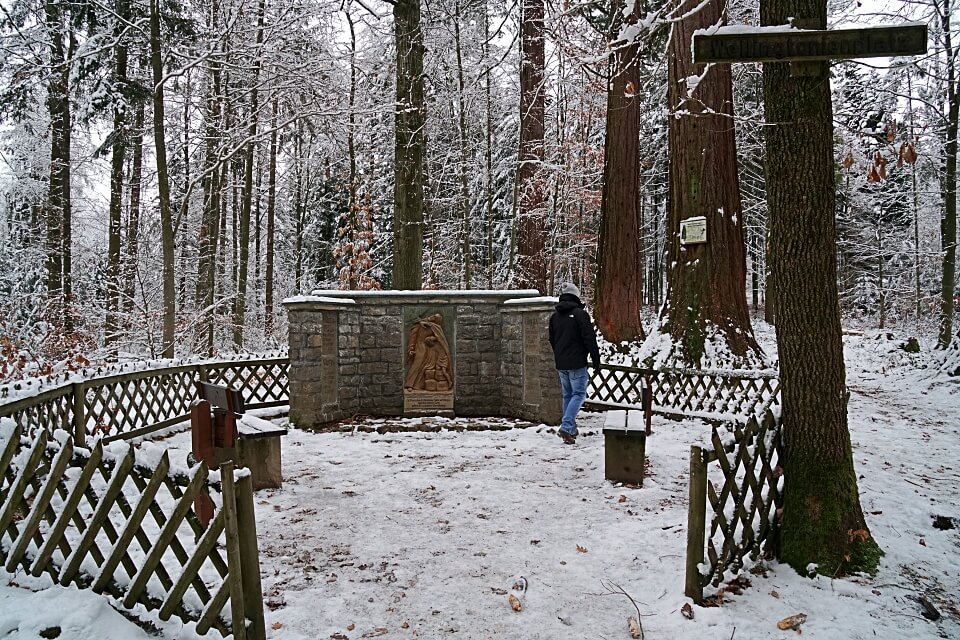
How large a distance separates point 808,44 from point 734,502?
278 cm

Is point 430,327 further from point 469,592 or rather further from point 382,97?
point 382,97

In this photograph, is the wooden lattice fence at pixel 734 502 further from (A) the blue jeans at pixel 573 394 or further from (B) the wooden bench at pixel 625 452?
(A) the blue jeans at pixel 573 394

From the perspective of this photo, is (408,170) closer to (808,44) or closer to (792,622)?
(808,44)

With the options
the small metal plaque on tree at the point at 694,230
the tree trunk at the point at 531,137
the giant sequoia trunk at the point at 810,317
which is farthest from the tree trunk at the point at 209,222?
the giant sequoia trunk at the point at 810,317

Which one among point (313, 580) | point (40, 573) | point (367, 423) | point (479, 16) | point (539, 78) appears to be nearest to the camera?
point (40, 573)

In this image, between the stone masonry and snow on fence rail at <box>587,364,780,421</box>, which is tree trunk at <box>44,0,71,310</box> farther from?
snow on fence rail at <box>587,364,780,421</box>

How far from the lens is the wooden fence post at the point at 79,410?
6383 millimetres

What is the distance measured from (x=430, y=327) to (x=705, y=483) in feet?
19.4

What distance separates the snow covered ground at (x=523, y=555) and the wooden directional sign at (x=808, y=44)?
3.10 metres

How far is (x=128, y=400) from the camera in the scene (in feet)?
27.1

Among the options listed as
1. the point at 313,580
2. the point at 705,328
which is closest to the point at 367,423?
the point at 313,580

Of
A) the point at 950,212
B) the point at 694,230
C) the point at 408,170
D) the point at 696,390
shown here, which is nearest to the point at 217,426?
the point at 696,390

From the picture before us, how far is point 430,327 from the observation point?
8914 mm

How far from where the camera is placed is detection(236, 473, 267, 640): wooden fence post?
277 centimetres
